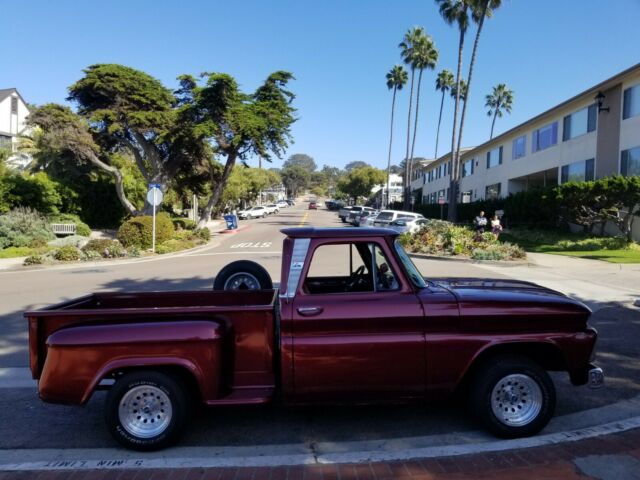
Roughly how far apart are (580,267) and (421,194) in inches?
2110

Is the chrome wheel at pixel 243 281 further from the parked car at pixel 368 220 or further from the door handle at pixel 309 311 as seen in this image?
the parked car at pixel 368 220

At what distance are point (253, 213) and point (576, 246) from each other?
41.2 metres

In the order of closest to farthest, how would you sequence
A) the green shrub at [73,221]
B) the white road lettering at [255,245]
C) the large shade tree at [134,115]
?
the white road lettering at [255,245]
the green shrub at [73,221]
the large shade tree at [134,115]

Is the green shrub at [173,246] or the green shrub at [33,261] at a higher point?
the green shrub at [173,246]

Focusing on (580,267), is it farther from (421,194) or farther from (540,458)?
(421,194)

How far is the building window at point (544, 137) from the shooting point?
99.2 ft

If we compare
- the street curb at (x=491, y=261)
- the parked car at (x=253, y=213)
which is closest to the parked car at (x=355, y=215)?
the parked car at (x=253, y=213)

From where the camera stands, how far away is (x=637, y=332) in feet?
25.0

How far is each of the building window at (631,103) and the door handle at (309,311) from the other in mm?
23568

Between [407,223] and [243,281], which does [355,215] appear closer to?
[407,223]

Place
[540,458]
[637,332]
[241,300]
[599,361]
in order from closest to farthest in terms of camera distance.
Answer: [540,458]
[241,300]
[599,361]
[637,332]

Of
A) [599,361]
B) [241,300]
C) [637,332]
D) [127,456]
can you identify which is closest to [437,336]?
[241,300]

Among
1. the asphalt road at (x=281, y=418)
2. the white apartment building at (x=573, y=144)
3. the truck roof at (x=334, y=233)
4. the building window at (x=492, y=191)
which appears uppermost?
the white apartment building at (x=573, y=144)

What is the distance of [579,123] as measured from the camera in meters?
27.4
